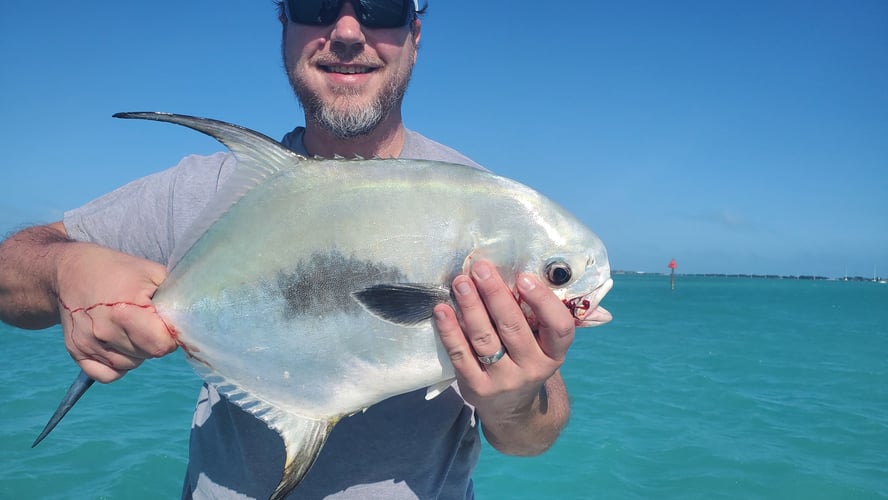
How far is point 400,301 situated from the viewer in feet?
4.94

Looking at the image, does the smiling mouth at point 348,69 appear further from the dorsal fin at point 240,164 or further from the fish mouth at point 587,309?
the fish mouth at point 587,309

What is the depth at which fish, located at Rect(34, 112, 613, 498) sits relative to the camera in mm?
1527

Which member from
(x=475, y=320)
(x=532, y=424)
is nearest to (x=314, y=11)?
(x=475, y=320)

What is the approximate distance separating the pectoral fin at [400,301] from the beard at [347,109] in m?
0.86

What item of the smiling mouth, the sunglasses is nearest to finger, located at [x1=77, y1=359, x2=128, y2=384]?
the smiling mouth

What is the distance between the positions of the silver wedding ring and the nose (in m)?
1.29

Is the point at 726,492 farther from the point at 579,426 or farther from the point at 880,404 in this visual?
the point at 880,404

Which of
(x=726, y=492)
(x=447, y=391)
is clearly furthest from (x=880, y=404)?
(x=447, y=391)

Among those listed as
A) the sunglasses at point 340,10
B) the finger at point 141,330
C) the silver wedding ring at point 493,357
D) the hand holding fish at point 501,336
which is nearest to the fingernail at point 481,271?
the hand holding fish at point 501,336

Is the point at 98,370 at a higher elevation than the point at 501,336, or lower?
lower

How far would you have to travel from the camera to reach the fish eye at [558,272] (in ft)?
5.41

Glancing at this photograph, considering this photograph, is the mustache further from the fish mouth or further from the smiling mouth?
the fish mouth

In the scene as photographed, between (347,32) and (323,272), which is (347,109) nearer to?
(347,32)

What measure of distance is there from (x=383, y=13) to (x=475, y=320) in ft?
4.47
